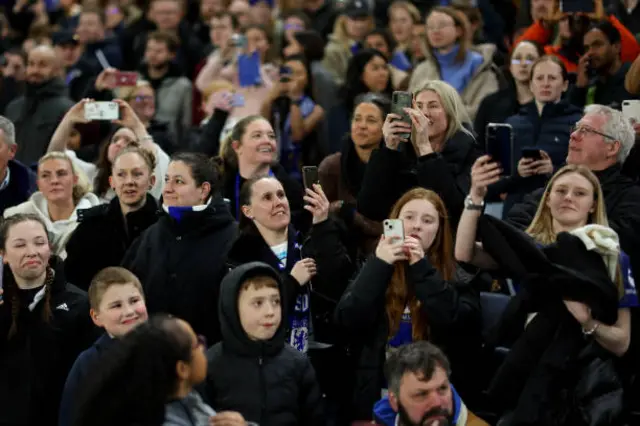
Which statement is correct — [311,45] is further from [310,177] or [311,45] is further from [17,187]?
[310,177]

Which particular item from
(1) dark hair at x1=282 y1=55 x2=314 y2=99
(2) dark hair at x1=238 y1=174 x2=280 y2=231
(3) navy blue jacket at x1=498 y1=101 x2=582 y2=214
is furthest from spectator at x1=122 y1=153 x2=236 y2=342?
(1) dark hair at x1=282 y1=55 x2=314 y2=99

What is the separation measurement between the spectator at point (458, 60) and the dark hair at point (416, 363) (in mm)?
4506

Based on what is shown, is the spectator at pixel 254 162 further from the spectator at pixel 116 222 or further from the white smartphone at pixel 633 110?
the white smartphone at pixel 633 110

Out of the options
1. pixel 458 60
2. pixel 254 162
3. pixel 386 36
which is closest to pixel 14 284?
pixel 254 162

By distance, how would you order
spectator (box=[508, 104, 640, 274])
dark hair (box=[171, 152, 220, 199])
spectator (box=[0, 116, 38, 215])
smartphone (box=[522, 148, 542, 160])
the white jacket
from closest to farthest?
spectator (box=[508, 104, 640, 274]) < smartphone (box=[522, 148, 542, 160]) < dark hair (box=[171, 152, 220, 199]) < the white jacket < spectator (box=[0, 116, 38, 215])

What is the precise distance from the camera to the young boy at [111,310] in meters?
6.54

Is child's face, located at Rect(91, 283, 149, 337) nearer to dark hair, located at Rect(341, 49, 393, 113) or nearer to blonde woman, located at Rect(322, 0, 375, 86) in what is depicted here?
dark hair, located at Rect(341, 49, 393, 113)

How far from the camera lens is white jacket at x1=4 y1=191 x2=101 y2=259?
8109mm

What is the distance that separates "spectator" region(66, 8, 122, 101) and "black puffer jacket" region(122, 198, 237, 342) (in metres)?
5.09

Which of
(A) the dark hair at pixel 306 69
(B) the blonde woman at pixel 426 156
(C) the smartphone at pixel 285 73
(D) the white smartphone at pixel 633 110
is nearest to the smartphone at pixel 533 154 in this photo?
(B) the blonde woman at pixel 426 156

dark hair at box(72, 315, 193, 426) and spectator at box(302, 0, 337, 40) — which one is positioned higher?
spectator at box(302, 0, 337, 40)

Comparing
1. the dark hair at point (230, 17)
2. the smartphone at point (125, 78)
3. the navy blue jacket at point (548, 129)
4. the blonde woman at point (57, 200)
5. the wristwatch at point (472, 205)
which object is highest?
the dark hair at point (230, 17)

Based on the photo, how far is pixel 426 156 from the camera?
7238 mm

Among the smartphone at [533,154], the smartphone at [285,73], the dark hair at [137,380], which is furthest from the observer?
the smartphone at [285,73]
